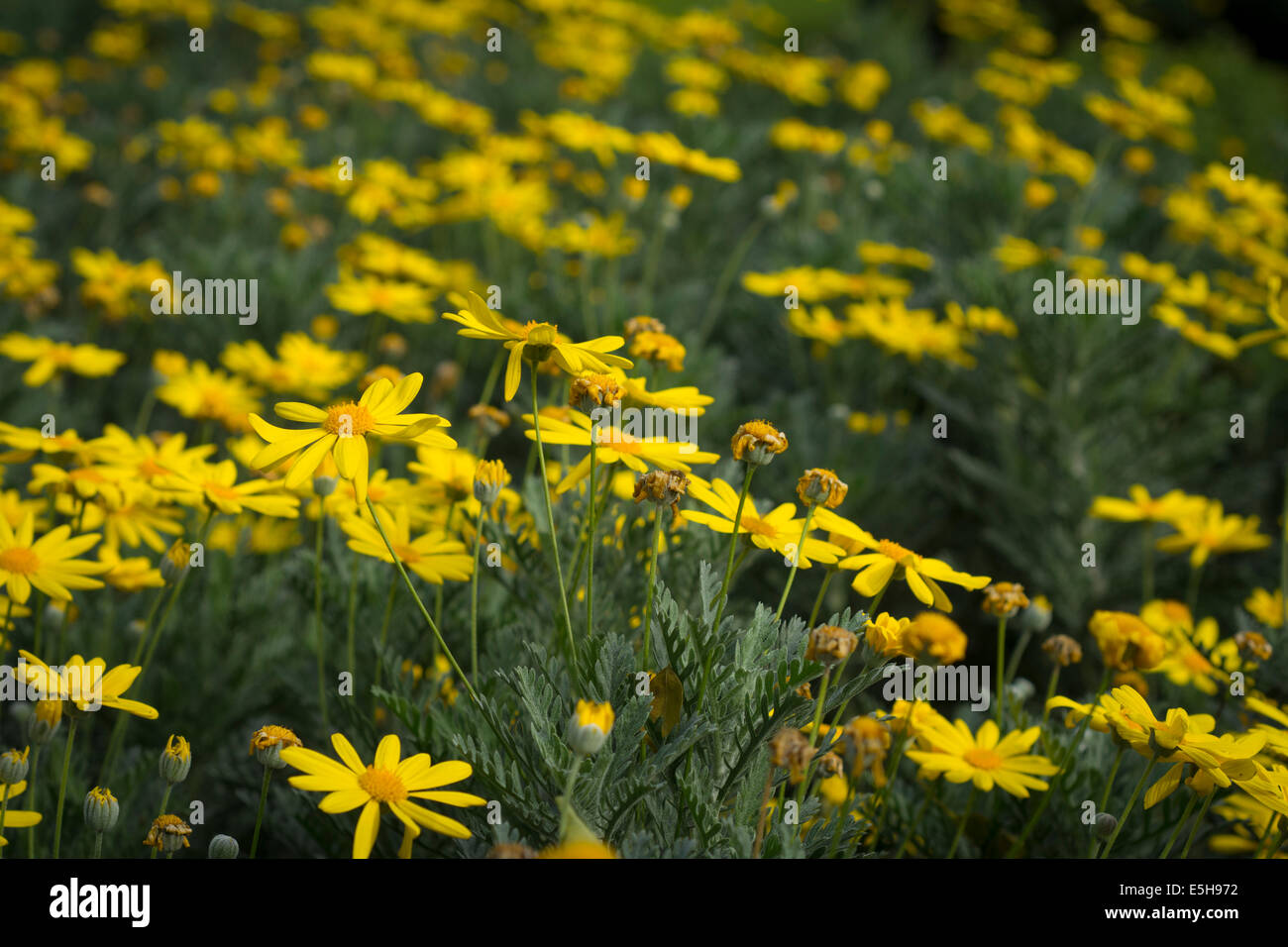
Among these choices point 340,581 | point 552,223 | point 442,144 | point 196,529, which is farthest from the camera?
point 442,144

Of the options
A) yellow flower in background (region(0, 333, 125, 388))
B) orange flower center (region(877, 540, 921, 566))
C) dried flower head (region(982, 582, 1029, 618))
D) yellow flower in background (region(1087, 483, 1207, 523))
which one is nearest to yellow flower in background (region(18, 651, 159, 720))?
orange flower center (region(877, 540, 921, 566))

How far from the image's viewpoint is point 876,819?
1.54 metres

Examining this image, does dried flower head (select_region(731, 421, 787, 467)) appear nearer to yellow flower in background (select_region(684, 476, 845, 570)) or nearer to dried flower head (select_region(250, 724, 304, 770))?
yellow flower in background (select_region(684, 476, 845, 570))

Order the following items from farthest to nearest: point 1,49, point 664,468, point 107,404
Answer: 1. point 1,49
2. point 107,404
3. point 664,468

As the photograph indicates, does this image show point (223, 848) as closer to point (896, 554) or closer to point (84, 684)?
point (84, 684)

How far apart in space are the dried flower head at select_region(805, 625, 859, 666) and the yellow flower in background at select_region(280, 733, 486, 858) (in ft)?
1.28

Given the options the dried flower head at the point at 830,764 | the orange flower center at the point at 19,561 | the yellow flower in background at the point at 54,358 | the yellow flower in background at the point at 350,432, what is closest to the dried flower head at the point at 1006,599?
the dried flower head at the point at 830,764

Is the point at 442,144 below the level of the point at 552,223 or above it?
above

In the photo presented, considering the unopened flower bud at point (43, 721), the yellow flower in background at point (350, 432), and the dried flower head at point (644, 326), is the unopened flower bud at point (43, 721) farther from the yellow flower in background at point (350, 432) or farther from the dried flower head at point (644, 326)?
the dried flower head at point (644, 326)

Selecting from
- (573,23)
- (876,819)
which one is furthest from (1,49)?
(876,819)

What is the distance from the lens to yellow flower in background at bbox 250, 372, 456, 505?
118cm
